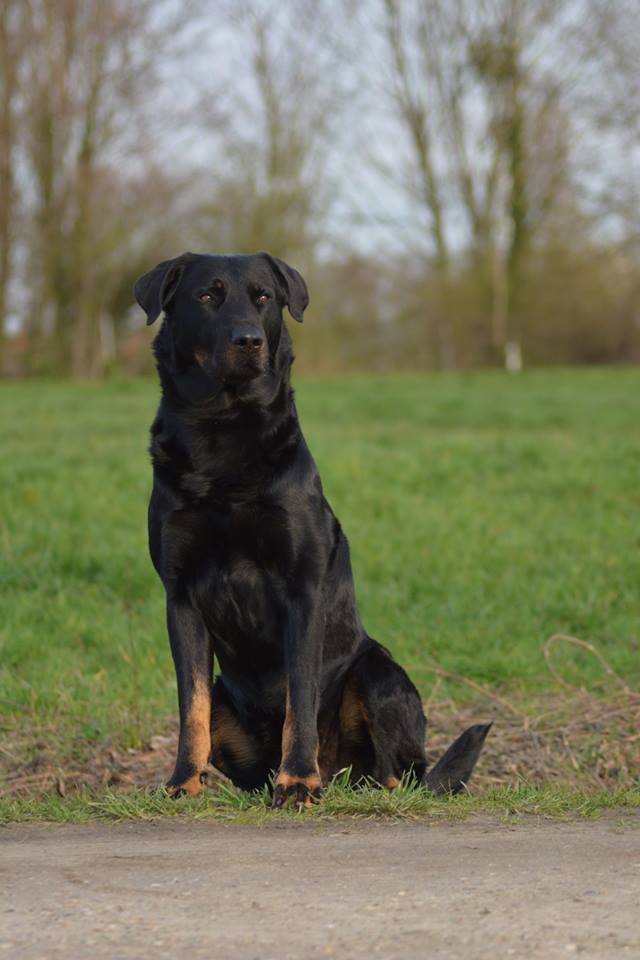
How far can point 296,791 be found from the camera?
3.97m

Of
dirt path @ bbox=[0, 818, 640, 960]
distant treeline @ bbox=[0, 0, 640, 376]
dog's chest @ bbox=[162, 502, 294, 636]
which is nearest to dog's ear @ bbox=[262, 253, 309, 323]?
dog's chest @ bbox=[162, 502, 294, 636]

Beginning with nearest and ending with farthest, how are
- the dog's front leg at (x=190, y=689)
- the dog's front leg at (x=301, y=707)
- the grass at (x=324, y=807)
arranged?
the grass at (x=324, y=807) → the dog's front leg at (x=301, y=707) → the dog's front leg at (x=190, y=689)

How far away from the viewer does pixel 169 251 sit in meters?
31.6

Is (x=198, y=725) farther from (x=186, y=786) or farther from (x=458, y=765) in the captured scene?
(x=458, y=765)

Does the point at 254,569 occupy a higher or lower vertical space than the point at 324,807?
higher

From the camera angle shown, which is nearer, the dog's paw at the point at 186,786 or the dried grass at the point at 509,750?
the dog's paw at the point at 186,786

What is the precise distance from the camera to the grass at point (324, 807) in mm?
3908

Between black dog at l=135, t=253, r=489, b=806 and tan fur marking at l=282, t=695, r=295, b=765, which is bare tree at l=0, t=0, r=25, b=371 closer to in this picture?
black dog at l=135, t=253, r=489, b=806

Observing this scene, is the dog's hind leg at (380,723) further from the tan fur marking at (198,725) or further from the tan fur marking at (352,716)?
the tan fur marking at (198,725)

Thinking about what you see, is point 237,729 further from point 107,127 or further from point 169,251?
point 169,251

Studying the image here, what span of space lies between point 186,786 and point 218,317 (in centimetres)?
157

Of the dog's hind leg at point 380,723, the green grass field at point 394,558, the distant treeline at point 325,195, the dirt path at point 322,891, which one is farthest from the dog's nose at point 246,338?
the distant treeline at point 325,195

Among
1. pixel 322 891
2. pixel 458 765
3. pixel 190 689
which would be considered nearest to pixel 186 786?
pixel 190 689

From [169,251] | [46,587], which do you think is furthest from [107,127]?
[46,587]
